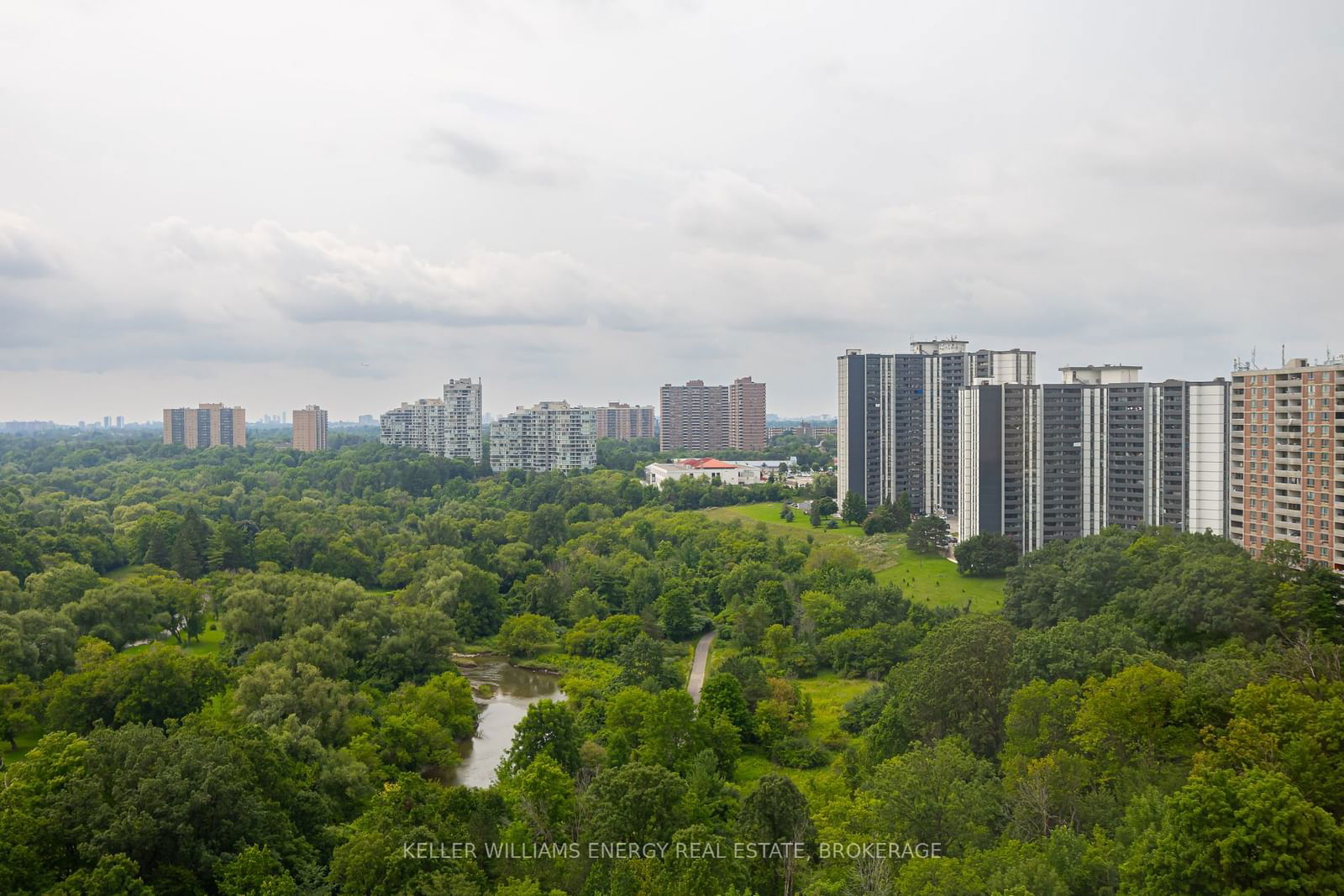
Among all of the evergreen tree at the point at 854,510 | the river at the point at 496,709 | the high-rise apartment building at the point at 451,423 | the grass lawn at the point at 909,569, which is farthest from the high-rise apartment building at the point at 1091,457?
the high-rise apartment building at the point at 451,423

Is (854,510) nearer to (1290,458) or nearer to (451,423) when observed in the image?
(1290,458)

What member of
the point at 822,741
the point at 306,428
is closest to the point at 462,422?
the point at 306,428

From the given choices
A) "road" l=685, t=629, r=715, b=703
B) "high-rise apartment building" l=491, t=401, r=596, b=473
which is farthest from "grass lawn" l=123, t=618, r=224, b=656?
"high-rise apartment building" l=491, t=401, r=596, b=473

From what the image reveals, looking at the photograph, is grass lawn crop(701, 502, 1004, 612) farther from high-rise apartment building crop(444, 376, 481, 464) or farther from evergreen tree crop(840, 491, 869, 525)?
high-rise apartment building crop(444, 376, 481, 464)

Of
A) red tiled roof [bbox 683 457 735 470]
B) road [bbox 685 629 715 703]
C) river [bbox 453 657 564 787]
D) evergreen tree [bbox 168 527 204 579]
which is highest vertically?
red tiled roof [bbox 683 457 735 470]

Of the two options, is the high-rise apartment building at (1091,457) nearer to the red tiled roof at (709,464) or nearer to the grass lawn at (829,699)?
the grass lawn at (829,699)

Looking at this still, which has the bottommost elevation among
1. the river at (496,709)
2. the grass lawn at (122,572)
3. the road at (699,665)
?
the river at (496,709)

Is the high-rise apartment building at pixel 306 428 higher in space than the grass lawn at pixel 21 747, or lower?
higher
